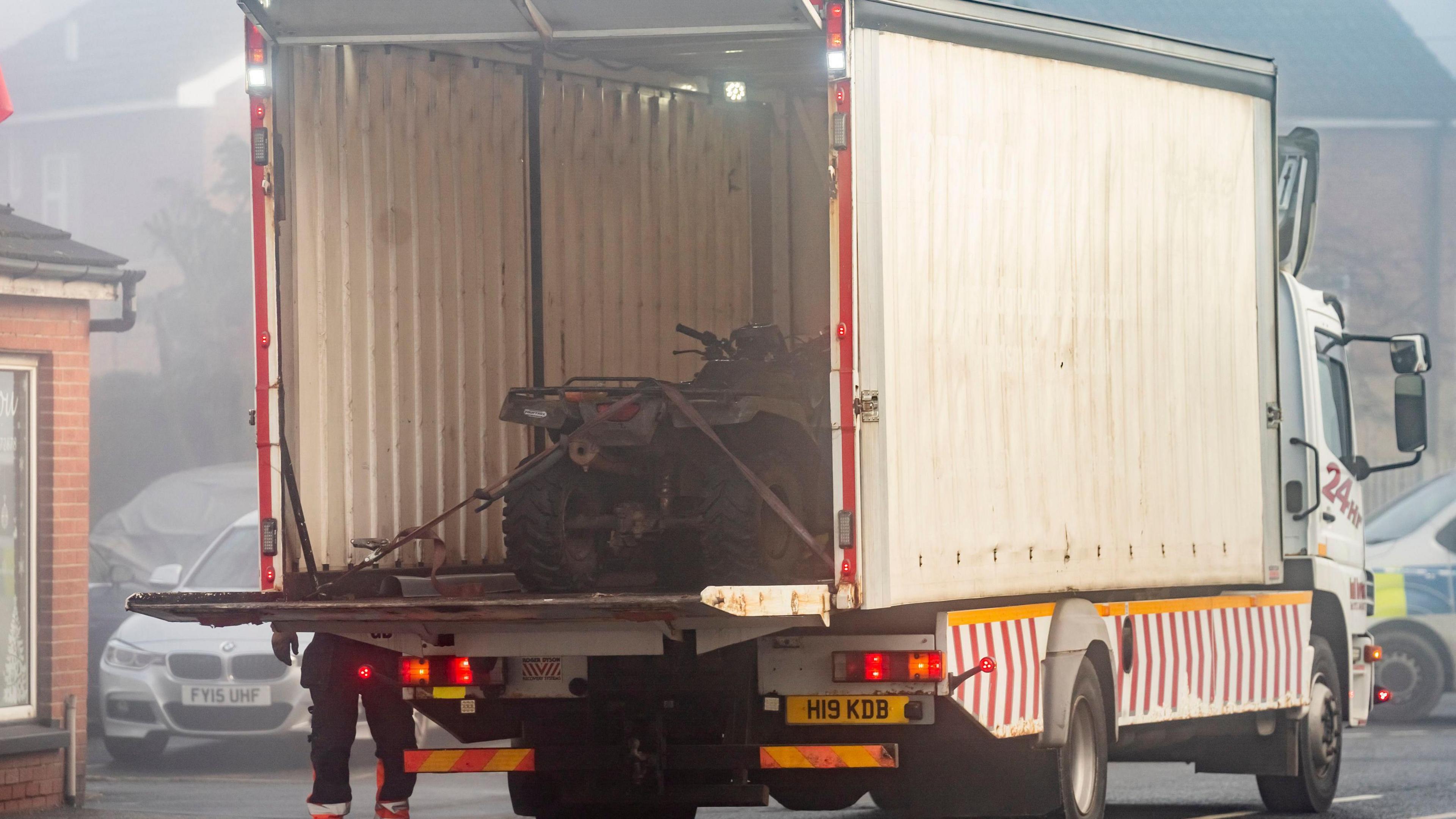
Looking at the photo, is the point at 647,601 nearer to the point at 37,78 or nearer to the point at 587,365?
the point at 587,365


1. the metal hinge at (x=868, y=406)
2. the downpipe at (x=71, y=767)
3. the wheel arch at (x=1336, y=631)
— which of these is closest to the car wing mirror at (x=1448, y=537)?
the wheel arch at (x=1336, y=631)

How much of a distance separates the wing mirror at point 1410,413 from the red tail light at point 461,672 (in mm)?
5897

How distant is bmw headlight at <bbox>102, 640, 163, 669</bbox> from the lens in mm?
15664

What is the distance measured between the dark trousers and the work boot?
2cm

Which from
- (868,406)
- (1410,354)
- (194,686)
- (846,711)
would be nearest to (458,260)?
(868,406)

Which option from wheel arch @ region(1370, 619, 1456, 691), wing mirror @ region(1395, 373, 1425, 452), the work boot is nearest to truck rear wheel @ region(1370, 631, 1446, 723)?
wheel arch @ region(1370, 619, 1456, 691)

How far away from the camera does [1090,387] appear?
31.2 ft

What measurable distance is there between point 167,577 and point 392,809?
5.85m

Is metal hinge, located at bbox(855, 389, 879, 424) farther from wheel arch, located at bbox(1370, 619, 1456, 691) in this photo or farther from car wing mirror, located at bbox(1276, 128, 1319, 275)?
wheel arch, located at bbox(1370, 619, 1456, 691)

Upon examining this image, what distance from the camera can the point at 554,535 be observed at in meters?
9.06

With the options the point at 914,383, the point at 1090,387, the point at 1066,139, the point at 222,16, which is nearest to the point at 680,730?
the point at 914,383

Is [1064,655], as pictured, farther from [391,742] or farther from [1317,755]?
[1317,755]

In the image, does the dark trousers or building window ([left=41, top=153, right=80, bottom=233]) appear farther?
building window ([left=41, top=153, right=80, bottom=233])

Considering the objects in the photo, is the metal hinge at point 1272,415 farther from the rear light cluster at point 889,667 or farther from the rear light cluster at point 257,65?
the rear light cluster at point 257,65
